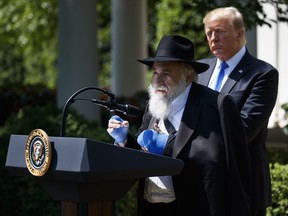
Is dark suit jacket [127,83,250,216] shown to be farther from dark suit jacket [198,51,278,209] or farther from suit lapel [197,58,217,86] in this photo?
suit lapel [197,58,217,86]

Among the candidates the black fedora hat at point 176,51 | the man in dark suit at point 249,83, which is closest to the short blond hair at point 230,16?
the man in dark suit at point 249,83

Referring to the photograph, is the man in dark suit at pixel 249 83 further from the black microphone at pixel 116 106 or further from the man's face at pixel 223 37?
the black microphone at pixel 116 106

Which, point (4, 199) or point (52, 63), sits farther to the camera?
point (52, 63)

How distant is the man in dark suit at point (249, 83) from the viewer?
4840 mm

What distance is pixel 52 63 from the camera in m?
25.8

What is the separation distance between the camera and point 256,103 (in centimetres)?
482

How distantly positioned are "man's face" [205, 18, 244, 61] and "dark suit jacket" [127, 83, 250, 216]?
2.51ft

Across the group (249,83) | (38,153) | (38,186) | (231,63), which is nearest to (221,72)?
→ (231,63)

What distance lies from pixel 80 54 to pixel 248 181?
21.7 feet

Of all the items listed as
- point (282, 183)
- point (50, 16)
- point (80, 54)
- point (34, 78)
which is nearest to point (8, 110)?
point (80, 54)

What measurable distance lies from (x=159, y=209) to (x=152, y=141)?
0.40 m

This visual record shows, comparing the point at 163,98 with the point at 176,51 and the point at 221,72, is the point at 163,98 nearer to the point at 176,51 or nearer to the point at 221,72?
the point at 176,51

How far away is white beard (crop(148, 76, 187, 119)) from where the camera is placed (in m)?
4.30

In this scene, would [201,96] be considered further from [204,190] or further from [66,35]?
[66,35]
